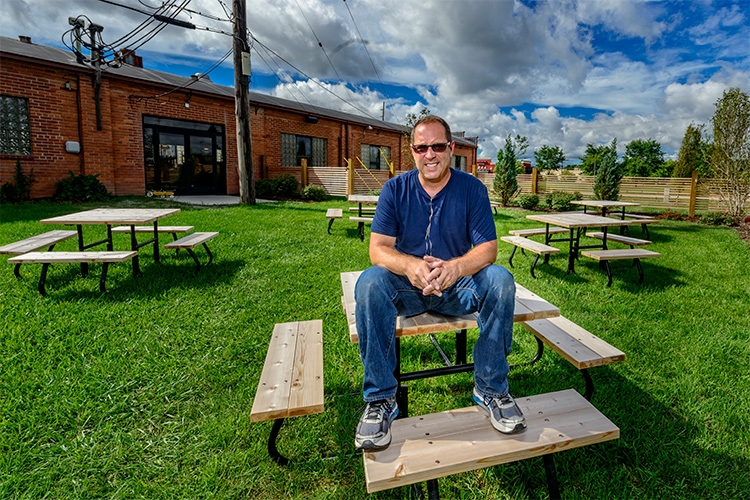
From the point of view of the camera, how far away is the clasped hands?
191 cm

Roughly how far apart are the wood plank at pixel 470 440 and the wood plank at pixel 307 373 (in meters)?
0.37

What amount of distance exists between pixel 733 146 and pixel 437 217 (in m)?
14.2

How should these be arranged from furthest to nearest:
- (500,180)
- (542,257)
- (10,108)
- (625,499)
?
(500,180) → (10,108) → (542,257) → (625,499)

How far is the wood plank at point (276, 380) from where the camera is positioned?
1686mm

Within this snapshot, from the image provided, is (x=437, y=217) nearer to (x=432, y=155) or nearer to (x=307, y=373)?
(x=432, y=155)

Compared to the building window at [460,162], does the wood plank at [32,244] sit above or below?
below

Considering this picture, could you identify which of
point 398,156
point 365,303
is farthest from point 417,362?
point 398,156

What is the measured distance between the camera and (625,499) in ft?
5.64

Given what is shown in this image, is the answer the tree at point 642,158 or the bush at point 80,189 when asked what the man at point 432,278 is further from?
the tree at point 642,158

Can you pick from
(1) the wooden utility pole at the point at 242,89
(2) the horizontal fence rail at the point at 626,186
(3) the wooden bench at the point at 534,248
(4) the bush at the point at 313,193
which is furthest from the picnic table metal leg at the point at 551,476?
(2) the horizontal fence rail at the point at 626,186

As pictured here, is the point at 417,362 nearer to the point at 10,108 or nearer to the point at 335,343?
the point at 335,343

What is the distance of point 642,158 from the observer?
51.0 meters

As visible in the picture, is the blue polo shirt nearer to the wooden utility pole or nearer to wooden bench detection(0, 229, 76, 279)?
wooden bench detection(0, 229, 76, 279)

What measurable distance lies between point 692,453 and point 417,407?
1.51 meters
